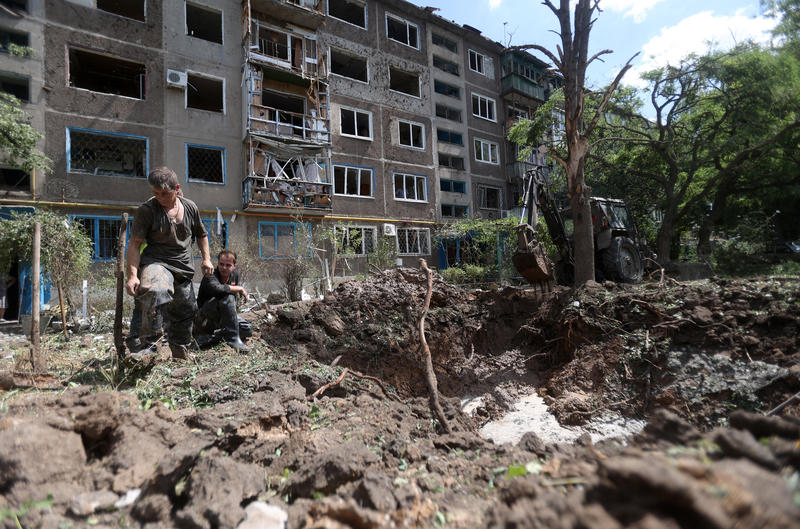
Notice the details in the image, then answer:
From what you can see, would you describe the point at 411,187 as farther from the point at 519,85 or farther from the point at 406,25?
the point at 519,85

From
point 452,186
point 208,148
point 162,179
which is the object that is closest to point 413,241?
point 452,186

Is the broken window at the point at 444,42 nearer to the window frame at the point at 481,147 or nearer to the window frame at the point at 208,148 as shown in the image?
the window frame at the point at 481,147

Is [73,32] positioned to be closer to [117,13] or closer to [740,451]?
[117,13]

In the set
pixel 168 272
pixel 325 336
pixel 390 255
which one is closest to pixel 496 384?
pixel 325 336

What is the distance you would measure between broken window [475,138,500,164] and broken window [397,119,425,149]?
13.2 ft

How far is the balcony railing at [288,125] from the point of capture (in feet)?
50.1

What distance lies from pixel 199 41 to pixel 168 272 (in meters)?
15.1

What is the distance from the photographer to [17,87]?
1259cm

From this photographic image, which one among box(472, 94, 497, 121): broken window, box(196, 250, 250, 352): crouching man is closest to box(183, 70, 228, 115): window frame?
box(196, 250, 250, 352): crouching man

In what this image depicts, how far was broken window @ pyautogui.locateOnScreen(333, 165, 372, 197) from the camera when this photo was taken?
58.1ft

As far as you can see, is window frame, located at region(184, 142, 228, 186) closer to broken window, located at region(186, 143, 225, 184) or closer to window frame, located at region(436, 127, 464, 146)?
broken window, located at region(186, 143, 225, 184)

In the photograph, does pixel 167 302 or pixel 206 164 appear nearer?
pixel 167 302

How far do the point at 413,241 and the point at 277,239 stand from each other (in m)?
6.77

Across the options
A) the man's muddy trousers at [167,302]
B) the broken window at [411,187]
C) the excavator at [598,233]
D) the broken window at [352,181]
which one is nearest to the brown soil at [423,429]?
the man's muddy trousers at [167,302]
